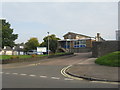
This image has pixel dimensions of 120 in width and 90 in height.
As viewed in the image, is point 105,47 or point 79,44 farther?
point 79,44

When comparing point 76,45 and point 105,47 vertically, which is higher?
point 76,45

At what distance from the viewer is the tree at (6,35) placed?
4739 cm

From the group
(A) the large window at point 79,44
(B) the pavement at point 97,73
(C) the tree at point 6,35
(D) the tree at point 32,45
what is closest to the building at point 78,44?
(A) the large window at point 79,44

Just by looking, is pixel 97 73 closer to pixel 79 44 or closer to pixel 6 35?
pixel 6 35

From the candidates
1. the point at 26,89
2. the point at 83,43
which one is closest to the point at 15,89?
the point at 26,89

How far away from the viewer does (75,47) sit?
68312 mm

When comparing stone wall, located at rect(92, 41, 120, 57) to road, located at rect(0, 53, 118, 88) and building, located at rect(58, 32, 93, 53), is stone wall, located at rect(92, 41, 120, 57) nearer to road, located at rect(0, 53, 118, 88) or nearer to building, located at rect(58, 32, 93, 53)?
road, located at rect(0, 53, 118, 88)

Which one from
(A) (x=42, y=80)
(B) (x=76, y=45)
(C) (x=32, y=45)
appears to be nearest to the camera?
(A) (x=42, y=80)

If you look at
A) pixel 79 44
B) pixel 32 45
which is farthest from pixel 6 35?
pixel 79 44

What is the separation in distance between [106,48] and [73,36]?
46071 mm

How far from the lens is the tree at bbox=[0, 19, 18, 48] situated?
47.4 metres

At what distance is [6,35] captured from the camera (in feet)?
158

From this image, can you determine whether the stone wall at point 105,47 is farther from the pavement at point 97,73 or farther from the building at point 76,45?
the building at point 76,45

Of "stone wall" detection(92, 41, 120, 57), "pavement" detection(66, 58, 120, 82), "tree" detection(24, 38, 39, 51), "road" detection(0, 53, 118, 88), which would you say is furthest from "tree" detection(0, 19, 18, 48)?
"pavement" detection(66, 58, 120, 82)
